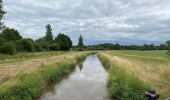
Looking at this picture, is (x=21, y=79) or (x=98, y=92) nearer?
(x=21, y=79)

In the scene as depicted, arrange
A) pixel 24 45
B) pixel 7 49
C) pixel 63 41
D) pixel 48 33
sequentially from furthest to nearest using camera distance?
pixel 48 33, pixel 63 41, pixel 24 45, pixel 7 49

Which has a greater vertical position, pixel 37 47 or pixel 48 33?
pixel 48 33

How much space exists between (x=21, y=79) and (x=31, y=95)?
1.24m

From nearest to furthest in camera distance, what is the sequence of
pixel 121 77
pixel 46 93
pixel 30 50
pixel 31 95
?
pixel 31 95, pixel 121 77, pixel 46 93, pixel 30 50

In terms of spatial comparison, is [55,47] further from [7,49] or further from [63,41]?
[7,49]

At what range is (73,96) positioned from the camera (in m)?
15.8

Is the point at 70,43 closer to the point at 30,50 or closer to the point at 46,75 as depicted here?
the point at 30,50

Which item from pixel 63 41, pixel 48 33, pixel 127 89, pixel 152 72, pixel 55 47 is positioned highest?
pixel 48 33

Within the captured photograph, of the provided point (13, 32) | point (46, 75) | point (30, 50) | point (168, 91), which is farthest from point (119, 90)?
point (13, 32)

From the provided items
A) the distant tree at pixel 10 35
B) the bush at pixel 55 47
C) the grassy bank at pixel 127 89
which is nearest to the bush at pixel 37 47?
the distant tree at pixel 10 35

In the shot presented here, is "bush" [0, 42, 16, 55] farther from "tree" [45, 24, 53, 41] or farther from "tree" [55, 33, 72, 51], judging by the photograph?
"tree" [45, 24, 53, 41]

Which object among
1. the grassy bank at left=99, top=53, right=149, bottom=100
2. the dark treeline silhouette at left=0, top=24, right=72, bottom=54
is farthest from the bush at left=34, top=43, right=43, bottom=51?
the grassy bank at left=99, top=53, right=149, bottom=100

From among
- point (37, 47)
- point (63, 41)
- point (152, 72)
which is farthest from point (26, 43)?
point (152, 72)

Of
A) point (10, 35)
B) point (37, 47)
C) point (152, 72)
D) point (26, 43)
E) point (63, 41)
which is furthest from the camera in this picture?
point (63, 41)
